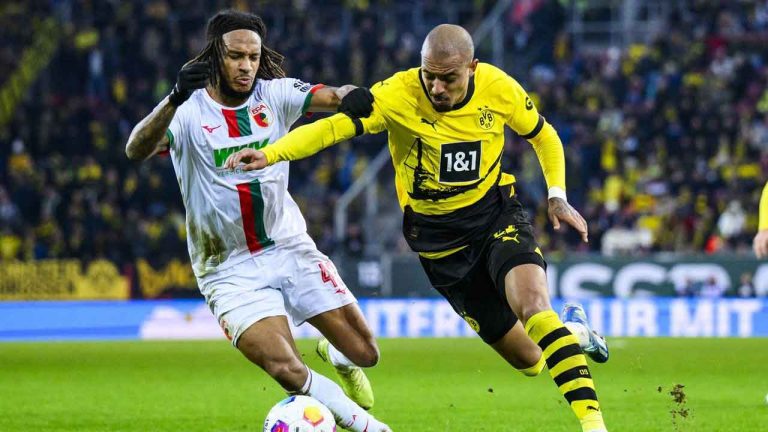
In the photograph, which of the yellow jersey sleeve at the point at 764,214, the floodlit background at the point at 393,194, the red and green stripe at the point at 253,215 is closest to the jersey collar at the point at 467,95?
the red and green stripe at the point at 253,215

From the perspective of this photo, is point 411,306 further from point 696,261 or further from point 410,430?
point 410,430

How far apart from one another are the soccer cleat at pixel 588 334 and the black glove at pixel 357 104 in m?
1.99

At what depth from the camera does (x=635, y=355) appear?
610 inches

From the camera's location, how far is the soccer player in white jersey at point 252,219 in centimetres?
694

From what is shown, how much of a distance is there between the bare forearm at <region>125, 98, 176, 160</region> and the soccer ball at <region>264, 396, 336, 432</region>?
158 cm

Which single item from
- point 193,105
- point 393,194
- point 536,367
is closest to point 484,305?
point 536,367

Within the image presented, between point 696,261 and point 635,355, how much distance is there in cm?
438

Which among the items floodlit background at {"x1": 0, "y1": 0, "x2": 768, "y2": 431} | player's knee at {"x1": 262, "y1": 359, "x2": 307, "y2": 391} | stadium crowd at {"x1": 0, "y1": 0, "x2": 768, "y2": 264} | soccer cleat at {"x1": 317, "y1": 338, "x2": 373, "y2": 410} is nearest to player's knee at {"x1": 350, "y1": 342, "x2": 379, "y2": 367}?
soccer cleat at {"x1": 317, "y1": 338, "x2": 373, "y2": 410}

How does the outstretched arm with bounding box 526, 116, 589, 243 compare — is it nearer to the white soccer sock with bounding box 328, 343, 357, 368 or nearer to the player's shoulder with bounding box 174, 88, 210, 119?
the white soccer sock with bounding box 328, 343, 357, 368

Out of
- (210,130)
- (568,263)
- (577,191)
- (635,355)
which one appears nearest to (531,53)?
(577,191)

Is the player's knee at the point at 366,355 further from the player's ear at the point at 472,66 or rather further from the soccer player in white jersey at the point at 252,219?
the player's ear at the point at 472,66

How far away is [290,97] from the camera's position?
735cm

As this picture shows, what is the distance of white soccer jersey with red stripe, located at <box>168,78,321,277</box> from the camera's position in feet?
23.5

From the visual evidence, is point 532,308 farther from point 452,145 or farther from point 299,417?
point 299,417
